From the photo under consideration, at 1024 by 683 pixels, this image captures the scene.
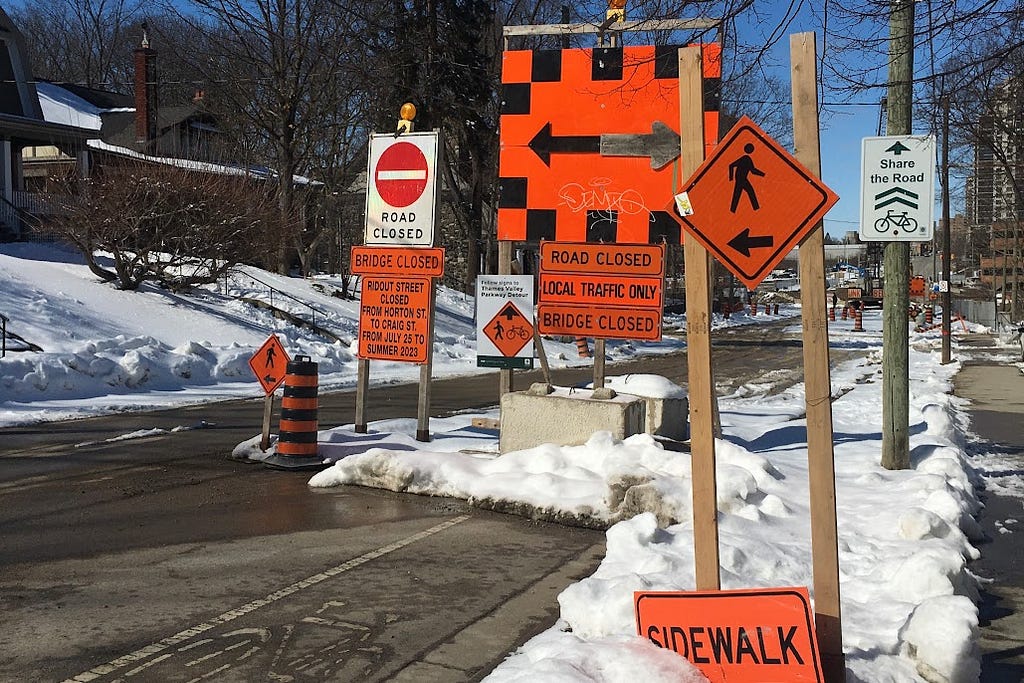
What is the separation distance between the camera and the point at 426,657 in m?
5.20

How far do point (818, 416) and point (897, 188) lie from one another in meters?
Result: 6.40

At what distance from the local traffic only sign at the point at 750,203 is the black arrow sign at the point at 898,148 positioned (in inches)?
238

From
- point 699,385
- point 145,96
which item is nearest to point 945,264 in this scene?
point 699,385

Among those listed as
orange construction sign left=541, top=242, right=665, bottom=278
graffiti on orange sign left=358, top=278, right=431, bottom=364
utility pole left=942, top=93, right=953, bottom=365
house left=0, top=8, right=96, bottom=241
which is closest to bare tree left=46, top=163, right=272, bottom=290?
house left=0, top=8, right=96, bottom=241

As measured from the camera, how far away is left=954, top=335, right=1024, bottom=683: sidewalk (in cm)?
548

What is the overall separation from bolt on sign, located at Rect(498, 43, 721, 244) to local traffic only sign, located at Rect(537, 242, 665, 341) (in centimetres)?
25

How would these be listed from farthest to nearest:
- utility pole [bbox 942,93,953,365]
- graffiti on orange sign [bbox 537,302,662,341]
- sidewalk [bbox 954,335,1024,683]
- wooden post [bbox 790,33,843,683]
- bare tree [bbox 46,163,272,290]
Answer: utility pole [bbox 942,93,953,365] < bare tree [bbox 46,163,272,290] < graffiti on orange sign [bbox 537,302,662,341] < sidewalk [bbox 954,335,1024,683] < wooden post [bbox 790,33,843,683]

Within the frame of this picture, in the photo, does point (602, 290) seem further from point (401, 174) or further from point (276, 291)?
point (276, 291)

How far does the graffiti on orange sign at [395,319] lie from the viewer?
12.0m

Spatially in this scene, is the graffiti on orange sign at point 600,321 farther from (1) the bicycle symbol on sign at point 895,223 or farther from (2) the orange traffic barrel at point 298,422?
(2) the orange traffic barrel at point 298,422

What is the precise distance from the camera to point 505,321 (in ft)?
38.5

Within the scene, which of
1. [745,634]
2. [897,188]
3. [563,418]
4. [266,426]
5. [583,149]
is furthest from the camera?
[583,149]

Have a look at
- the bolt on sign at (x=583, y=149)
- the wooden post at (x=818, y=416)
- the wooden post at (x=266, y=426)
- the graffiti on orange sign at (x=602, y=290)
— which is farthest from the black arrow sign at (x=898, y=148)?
the wooden post at (x=266, y=426)

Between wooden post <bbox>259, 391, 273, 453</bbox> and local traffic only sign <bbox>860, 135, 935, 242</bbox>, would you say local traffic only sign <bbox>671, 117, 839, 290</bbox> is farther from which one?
wooden post <bbox>259, 391, 273, 453</bbox>
